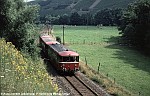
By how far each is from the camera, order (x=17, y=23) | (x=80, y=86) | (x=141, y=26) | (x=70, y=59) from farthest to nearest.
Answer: (x=141, y=26)
(x=70, y=59)
(x=17, y=23)
(x=80, y=86)

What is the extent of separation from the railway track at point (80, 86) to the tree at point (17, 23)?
15.9ft

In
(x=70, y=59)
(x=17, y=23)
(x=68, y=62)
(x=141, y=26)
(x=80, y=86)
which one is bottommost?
(x=80, y=86)

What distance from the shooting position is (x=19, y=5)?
30.3 m

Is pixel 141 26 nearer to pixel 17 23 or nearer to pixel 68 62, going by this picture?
pixel 68 62

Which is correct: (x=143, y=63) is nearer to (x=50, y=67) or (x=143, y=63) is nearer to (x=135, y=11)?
(x=50, y=67)

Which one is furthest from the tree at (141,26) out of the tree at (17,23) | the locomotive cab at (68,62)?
the tree at (17,23)

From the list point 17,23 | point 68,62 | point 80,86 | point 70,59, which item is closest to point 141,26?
point 70,59

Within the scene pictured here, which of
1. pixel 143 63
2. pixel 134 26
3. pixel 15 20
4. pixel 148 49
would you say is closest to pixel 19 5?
pixel 15 20

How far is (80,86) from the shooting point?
27.0 metres

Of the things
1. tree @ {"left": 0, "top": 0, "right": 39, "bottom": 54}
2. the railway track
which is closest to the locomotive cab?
the railway track

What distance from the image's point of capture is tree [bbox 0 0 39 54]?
2688 cm

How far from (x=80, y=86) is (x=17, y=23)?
7561 mm

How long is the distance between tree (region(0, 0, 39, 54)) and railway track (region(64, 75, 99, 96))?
4.84 m

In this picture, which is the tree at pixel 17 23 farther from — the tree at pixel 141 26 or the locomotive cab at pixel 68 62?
the tree at pixel 141 26
